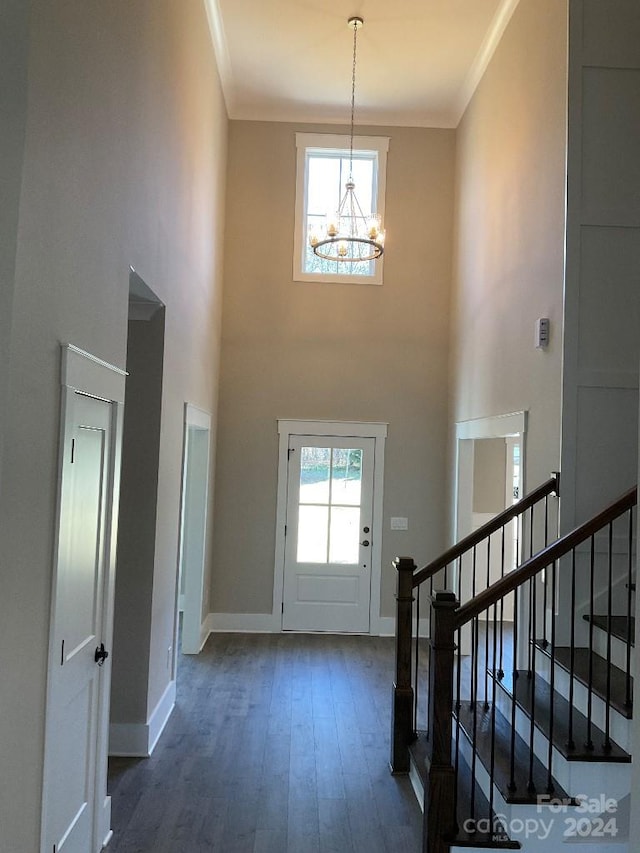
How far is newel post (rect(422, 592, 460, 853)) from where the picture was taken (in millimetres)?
2738

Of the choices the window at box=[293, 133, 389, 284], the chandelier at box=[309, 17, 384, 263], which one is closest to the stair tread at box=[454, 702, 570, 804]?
the chandelier at box=[309, 17, 384, 263]

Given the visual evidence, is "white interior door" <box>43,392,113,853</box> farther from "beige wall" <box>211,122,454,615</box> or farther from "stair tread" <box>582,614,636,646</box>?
"beige wall" <box>211,122,454,615</box>

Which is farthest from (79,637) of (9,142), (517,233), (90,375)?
(517,233)

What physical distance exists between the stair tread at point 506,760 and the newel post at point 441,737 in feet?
0.70

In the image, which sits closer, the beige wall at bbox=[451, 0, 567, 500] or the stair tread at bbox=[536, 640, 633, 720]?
the stair tread at bbox=[536, 640, 633, 720]

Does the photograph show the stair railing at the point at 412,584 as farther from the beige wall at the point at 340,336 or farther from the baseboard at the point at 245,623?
Answer: the baseboard at the point at 245,623

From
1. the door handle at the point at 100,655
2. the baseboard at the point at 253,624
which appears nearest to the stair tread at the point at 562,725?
the door handle at the point at 100,655

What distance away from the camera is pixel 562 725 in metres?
3.02

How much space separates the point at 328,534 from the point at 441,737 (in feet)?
13.4

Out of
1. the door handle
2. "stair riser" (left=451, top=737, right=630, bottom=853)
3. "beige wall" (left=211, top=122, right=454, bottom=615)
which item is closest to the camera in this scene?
"stair riser" (left=451, top=737, right=630, bottom=853)

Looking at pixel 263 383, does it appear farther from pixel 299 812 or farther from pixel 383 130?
pixel 299 812

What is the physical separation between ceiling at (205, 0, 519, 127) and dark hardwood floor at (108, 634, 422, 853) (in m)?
5.29

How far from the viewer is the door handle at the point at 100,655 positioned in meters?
2.80

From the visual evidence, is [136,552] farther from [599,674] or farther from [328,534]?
[328,534]
